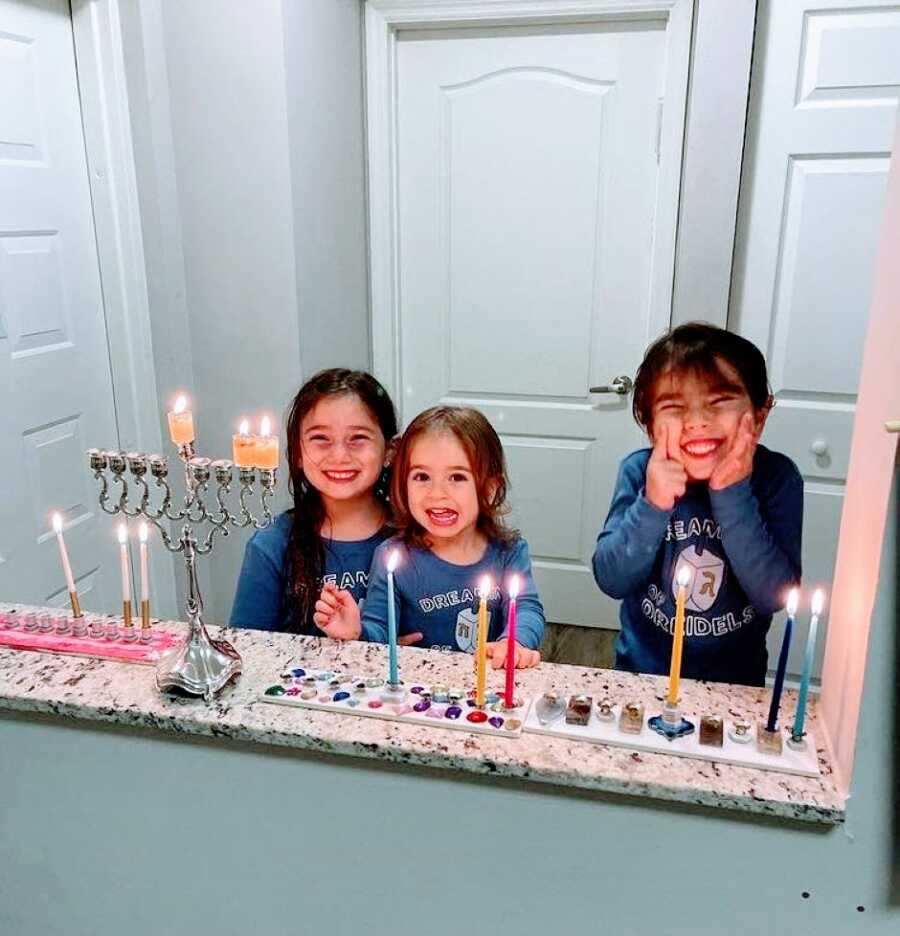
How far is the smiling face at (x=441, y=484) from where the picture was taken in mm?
1134

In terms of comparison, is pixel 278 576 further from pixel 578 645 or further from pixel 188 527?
pixel 578 645

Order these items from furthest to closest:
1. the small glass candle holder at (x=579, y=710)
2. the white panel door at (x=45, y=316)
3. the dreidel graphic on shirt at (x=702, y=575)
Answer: the white panel door at (x=45, y=316) → the dreidel graphic on shirt at (x=702, y=575) → the small glass candle holder at (x=579, y=710)

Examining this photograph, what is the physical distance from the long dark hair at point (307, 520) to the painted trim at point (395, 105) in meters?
1.52

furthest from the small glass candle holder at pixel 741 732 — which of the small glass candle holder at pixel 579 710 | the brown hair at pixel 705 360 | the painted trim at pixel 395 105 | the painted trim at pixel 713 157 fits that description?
the painted trim at pixel 395 105

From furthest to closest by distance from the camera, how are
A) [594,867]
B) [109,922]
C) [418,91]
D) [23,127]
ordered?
1. [418,91]
2. [23,127]
3. [109,922]
4. [594,867]

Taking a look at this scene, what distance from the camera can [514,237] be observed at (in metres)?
2.64

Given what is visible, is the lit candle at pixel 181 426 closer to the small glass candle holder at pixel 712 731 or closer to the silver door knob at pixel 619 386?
the small glass candle holder at pixel 712 731

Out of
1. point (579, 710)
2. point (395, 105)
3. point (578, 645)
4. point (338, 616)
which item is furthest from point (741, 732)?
point (395, 105)

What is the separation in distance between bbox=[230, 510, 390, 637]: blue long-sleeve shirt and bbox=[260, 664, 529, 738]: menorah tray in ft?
1.06

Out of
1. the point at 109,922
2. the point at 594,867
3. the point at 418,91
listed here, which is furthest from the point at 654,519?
the point at 418,91

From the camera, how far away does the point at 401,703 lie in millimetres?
885

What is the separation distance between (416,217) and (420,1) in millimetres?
614

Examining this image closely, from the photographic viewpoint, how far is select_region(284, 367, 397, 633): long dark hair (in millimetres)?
1227

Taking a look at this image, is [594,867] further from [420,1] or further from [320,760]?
[420,1]
